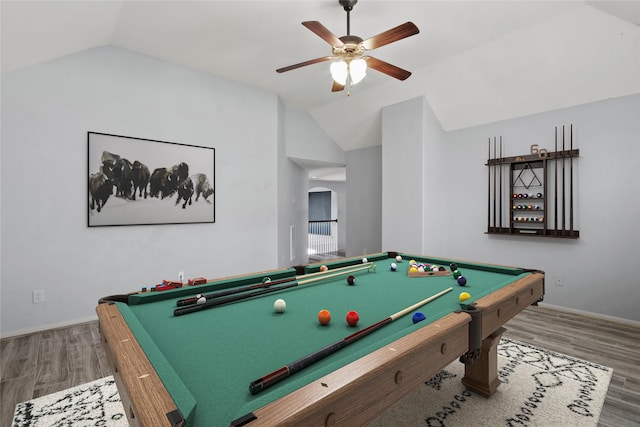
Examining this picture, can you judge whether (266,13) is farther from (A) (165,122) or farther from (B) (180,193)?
A: (B) (180,193)

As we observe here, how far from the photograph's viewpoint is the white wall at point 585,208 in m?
3.14

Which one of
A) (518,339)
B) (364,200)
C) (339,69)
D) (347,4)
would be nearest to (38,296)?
(339,69)

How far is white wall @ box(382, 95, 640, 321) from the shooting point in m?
3.14

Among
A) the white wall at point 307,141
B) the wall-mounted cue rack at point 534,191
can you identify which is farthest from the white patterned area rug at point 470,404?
the white wall at point 307,141

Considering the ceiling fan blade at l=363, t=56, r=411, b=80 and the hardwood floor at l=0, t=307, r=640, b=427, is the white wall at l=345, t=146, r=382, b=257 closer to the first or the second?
the hardwood floor at l=0, t=307, r=640, b=427

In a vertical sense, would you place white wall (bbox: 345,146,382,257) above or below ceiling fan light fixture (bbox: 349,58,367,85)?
below

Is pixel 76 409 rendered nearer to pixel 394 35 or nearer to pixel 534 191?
pixel 394 35

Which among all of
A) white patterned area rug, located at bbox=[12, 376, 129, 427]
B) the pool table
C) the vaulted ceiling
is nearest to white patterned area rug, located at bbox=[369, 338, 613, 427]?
the pool table

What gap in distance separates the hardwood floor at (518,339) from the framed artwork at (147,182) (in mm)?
1181

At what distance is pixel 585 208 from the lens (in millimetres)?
3396

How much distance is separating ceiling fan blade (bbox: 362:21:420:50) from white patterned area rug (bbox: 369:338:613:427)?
2367mm

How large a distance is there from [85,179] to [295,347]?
323 centimetres

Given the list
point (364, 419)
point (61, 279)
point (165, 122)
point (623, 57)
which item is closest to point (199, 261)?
point (61, 279)

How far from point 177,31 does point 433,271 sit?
10.7 ft
